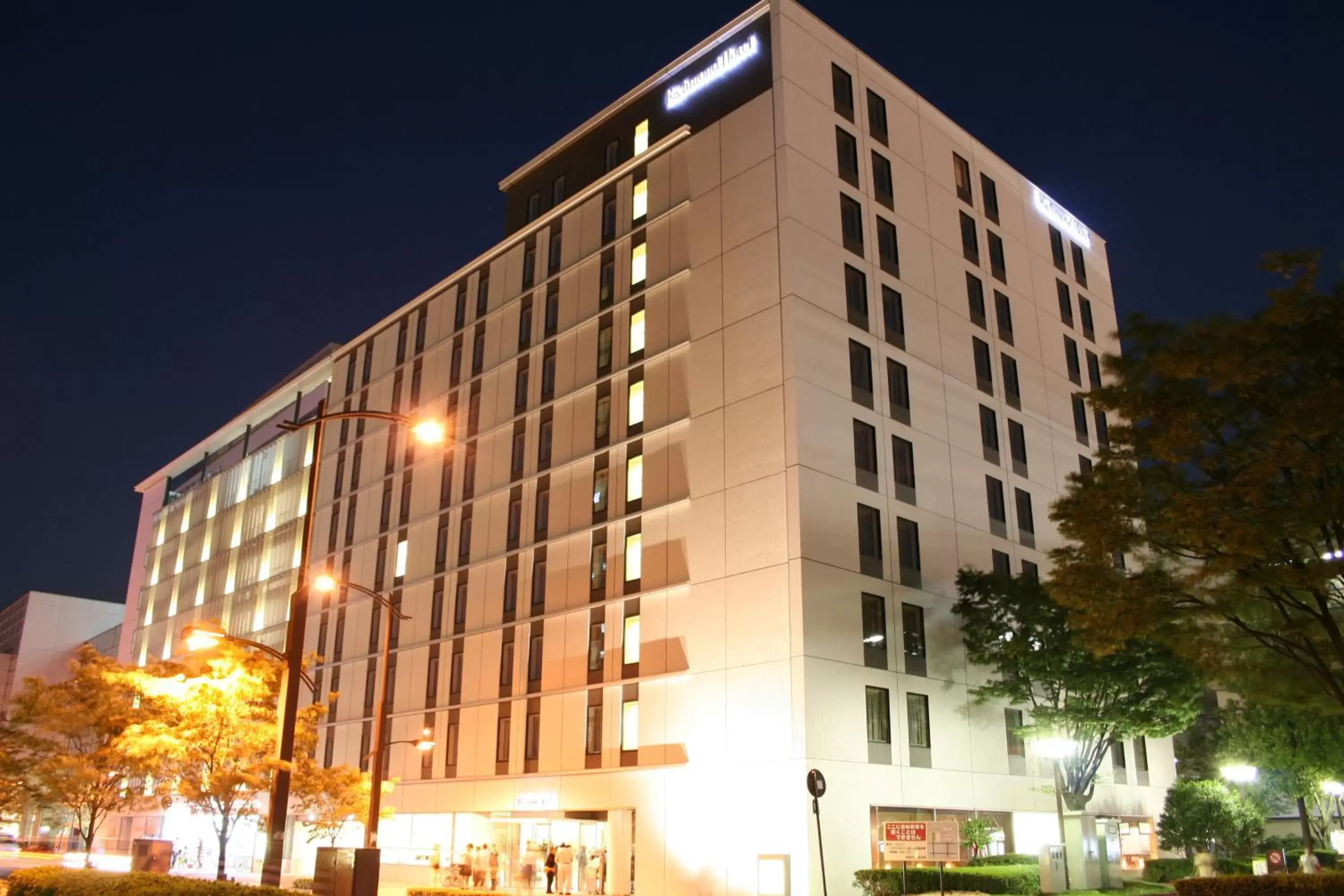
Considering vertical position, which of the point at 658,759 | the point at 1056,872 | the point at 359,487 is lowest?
the point at 1056,872

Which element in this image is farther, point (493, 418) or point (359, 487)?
point (359, 487)

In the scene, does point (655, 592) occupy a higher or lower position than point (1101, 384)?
lower

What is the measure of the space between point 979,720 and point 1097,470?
20.4 m

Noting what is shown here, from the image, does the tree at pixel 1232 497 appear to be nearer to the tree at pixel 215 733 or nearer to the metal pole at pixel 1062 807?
the metal pole at pixel 1062 807

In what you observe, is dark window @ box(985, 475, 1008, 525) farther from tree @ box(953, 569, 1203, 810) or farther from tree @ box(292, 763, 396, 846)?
tree @ box(292, 763, 396, 846)

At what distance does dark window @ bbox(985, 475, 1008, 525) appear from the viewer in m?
49.7

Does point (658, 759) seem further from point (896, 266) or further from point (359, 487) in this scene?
point (359, 487)

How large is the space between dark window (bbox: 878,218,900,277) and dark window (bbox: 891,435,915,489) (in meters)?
7.56

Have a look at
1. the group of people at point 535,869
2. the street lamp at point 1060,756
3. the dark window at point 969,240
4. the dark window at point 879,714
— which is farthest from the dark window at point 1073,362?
the group of people at point 535,869

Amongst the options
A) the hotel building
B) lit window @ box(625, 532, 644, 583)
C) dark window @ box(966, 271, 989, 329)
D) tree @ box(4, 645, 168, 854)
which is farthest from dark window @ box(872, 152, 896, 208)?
tree @ box(4, 645, 168, 854)

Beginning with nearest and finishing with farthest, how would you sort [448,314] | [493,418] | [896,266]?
[896,266], [493,418], [448,314]

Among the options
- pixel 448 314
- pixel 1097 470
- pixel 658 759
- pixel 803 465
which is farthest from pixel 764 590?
pixel 448 314

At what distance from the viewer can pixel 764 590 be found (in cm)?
4034

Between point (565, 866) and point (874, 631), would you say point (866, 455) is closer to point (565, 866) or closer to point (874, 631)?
point (874, 631)
